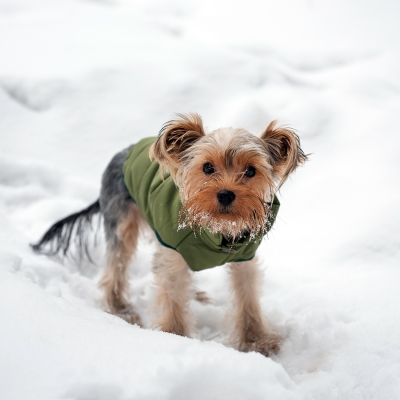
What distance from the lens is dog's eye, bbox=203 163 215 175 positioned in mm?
2494

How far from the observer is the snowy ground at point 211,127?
5.46ft

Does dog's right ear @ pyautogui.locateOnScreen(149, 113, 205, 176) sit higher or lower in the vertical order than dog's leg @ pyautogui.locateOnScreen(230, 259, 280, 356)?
higher

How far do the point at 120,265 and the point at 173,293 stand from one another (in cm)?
82

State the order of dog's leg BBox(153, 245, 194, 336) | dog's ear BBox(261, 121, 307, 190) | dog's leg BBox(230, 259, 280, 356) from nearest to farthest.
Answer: dog's ear BBox(261, 121, 307, 190) < dog's leg BBox(153, 245, 194, 336) < dog's leg BBox(230, 259, 280, 356)

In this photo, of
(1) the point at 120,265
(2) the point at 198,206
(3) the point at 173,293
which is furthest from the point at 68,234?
(2) the point at 198,206

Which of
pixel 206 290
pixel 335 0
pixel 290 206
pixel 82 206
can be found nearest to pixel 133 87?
pixel 82 206

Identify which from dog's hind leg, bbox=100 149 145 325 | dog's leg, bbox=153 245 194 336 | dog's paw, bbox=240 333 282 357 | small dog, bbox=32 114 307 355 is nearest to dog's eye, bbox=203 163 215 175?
small dog, bbox=32 114 307 355

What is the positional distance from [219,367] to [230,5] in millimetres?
8965

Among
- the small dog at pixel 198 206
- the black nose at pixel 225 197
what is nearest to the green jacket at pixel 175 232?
the small dog at pixel 198 206

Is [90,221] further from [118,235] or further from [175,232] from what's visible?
[175,232]

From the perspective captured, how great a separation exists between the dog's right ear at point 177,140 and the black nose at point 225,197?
51 cm

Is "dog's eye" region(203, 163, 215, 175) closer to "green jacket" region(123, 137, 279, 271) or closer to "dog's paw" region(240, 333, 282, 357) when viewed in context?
"green jacket" region(123, 137, 279, 271)

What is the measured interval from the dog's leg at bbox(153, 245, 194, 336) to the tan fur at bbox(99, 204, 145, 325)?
0.59 m

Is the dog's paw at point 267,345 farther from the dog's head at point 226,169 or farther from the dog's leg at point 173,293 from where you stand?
the dog's head at point 226,169
